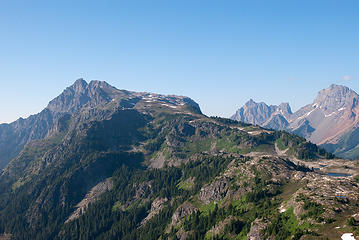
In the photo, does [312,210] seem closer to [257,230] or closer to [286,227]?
[286,227]

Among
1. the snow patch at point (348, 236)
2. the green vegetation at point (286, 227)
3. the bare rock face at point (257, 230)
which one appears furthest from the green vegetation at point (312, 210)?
the bare rock face at point (257, 230)

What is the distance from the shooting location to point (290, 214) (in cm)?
12900

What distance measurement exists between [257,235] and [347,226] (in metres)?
37.6

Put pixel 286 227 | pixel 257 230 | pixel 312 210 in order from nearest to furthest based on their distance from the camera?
1. pixel 312 210
2. pixel 286 227
3. pixel 257 230

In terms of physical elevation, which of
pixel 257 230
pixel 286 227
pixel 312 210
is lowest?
pixel 257 230

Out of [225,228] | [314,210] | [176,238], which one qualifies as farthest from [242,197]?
[314,210]

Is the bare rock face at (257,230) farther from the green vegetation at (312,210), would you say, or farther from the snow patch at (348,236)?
the snow patch at (348,236)

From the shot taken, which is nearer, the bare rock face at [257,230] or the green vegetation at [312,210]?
the green vegetation at [312,210]

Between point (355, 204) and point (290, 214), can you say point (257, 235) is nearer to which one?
point (290, 214)

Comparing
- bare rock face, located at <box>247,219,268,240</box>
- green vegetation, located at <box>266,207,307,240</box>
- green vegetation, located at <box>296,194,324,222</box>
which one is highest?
green vegetation, located at <box>296,194,324,222</box>

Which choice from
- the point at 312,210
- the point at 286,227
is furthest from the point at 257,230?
the point at 312,210

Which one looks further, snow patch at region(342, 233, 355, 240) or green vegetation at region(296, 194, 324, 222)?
green vegetation at region(296, 194, 324, 222)

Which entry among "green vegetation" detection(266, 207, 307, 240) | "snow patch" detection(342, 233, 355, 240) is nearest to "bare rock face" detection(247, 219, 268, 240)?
"green vegetation" detection(266, 207, 307, 240)

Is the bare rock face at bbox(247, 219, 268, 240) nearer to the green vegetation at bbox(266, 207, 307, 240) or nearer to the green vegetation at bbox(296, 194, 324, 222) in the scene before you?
the green vegetation at bbox(266, 207, 307, 240)
